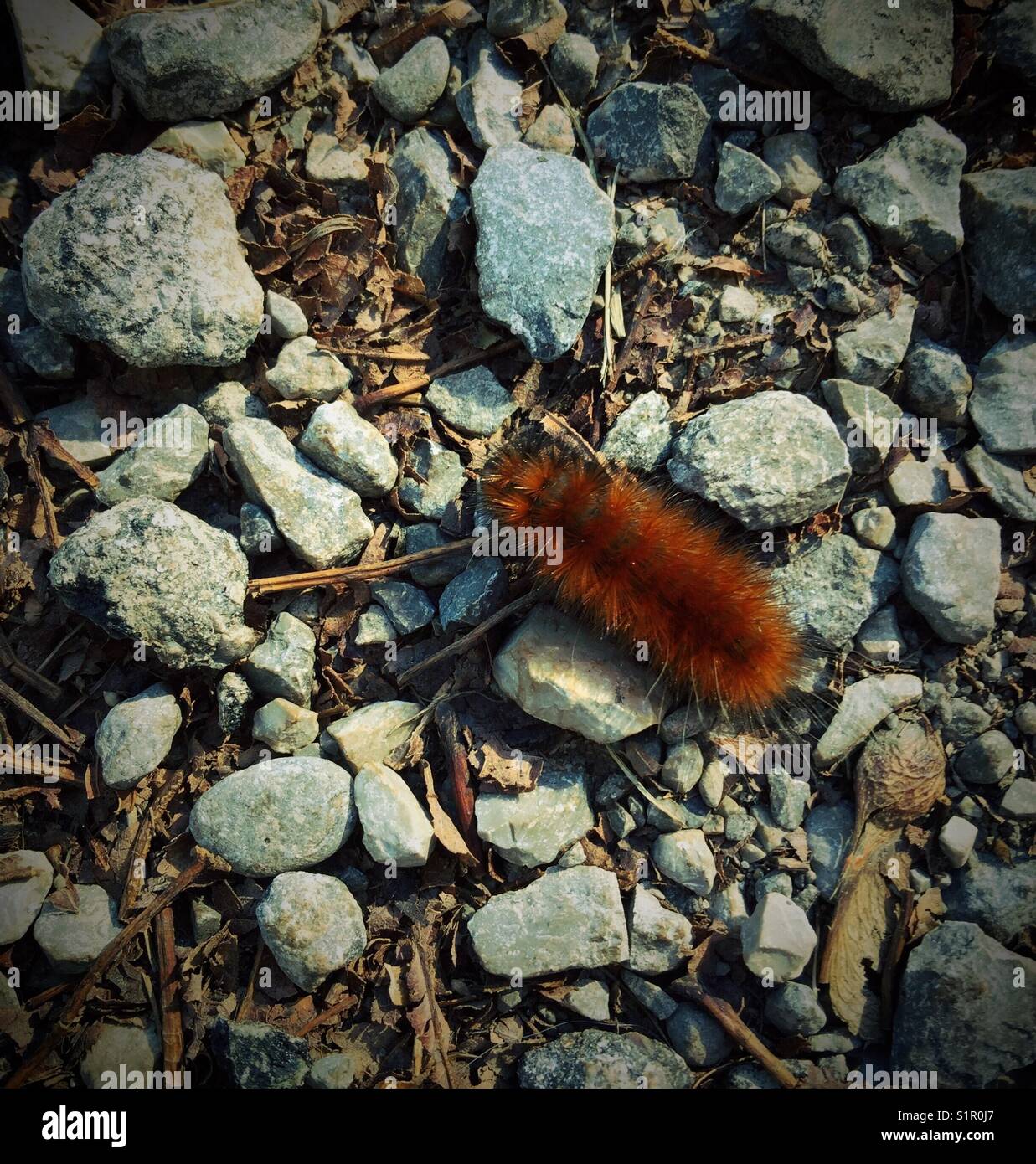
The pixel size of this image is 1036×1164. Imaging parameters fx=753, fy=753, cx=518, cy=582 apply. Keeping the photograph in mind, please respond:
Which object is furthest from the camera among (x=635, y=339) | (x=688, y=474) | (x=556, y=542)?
(x=635, y=339)

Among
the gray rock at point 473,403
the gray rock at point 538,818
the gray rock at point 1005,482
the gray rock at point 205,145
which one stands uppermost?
the gray rock at point 205,145

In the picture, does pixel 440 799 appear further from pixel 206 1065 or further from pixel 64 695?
pixel 64 695

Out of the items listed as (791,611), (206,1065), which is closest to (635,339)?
(791,611)

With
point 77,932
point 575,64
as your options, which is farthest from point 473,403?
point 77,932

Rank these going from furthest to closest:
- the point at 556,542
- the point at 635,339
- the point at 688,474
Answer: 1. the point at 635,339
2. the point at 688,474
3. the point at 556,542

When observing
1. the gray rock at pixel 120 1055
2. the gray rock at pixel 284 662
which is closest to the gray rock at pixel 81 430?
the gray rock at pixel 284 662

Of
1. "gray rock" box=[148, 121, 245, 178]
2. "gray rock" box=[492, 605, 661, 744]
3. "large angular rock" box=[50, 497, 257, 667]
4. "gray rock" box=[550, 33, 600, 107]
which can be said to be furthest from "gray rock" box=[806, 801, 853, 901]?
"gray rock" box=[148, 121, 245, 178]

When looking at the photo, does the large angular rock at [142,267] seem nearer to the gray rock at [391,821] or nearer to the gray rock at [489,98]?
the gray rock at [489,98]
